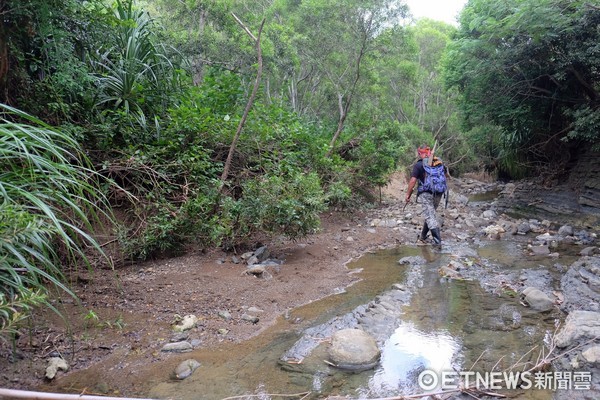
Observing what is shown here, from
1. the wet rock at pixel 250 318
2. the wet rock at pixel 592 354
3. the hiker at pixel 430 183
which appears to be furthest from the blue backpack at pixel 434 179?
the wet rock at pixel 250 318

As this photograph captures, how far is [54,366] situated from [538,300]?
4165 millimetres

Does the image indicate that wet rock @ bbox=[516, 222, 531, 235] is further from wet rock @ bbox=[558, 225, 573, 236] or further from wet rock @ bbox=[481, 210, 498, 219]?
wet rock @ bbox=[481, 210, 498, 219]

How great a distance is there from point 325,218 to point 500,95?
673cm

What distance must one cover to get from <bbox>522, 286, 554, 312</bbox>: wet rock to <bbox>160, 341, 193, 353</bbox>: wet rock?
10.7 feet

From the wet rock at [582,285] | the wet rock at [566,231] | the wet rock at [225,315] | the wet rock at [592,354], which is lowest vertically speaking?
the wet rock at [225,315]

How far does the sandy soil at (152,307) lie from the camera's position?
2.49m

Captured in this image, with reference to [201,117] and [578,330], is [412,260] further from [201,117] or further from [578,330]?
[201,117]

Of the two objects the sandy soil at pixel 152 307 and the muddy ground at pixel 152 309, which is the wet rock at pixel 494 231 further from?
the sandy soil at pixel 152 307

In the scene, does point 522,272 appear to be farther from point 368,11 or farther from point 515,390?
point 368,11

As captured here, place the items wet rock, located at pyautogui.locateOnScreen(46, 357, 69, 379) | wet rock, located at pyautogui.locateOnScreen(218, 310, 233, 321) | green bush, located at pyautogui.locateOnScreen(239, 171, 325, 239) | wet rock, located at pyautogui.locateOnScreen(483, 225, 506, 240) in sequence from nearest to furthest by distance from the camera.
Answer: wet rock, located at pyautogui.locateOnScreen(46, 357, 69, 379)
wet rock, located at pyautogui.locateOnScreen(218, 310, 233, 321)
green bush, located at pyautogui.locateOnScreen(239, 171, 325, 239)
wet rock, located at pyautogui.locateOnScreen(483, 225, 506, 240)

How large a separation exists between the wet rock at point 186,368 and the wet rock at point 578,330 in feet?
8.67

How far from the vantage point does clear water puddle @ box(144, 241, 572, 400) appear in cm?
245

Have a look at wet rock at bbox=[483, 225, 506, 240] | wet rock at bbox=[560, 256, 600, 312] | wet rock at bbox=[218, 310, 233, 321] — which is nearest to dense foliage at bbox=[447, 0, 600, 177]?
wet rock at bbox=[483, 225, 506, 240]

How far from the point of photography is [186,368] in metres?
2.60
